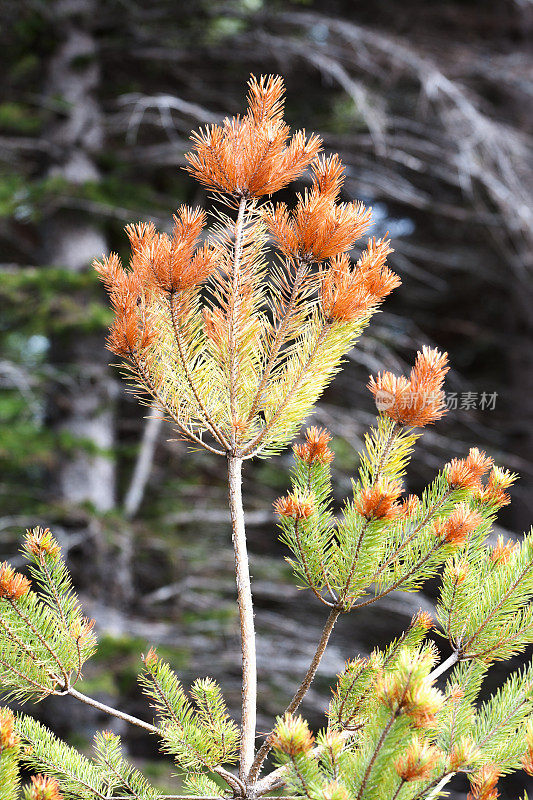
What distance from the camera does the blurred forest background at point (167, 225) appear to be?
167 inches

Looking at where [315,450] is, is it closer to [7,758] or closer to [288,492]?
[288,492]

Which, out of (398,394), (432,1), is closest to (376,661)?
(398,394)

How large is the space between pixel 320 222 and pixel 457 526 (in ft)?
1.70

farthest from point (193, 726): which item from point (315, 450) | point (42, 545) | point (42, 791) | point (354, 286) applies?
point (354, 286)

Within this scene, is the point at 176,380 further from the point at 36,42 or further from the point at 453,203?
the point at 453,203

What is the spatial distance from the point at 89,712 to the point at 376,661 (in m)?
3.60

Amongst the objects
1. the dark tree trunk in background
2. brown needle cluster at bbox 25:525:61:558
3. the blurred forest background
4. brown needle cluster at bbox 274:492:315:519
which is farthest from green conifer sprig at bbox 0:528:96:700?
the dark tree trunk in background

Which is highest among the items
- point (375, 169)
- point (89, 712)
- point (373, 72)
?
point (373, 72)

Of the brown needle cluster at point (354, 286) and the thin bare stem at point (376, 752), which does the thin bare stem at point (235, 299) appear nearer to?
the brown needle cluster at point (354, 286)

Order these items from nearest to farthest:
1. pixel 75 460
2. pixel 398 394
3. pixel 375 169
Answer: pixel 398 394, pixel 75 460, pixel 375 169

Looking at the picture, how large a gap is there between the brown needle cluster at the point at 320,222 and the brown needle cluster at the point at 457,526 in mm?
458

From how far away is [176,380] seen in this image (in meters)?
1.12

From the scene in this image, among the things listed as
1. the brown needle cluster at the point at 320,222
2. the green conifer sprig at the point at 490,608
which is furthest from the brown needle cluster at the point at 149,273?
the green conifer sprig at the point at 490,608

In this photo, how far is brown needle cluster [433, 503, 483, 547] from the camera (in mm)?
1024
